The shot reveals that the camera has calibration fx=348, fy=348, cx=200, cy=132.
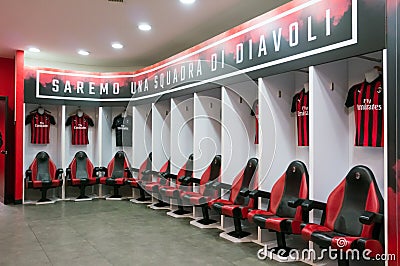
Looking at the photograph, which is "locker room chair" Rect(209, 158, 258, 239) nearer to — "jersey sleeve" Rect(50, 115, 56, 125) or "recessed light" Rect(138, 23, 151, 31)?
"recessed light" Rect(138, 23, 151, 31)

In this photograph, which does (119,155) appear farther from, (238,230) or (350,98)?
(350,98)

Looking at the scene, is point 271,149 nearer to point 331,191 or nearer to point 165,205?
point 331,191

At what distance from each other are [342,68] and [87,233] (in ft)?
12.6

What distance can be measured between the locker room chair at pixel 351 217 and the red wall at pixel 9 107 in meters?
6.10

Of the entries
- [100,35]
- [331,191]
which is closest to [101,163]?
[100,35]

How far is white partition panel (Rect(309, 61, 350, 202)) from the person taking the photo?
354cm

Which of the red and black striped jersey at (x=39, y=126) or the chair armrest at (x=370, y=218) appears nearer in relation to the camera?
the chair armrest at (x=370, y=218)

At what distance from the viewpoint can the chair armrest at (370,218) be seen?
9.25 ft

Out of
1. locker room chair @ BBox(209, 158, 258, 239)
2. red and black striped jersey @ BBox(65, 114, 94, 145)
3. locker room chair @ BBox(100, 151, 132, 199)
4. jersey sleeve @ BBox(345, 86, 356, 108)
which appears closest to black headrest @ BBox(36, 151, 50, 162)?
red and black striped jersey @ BBox(65, 114, 94, 145)

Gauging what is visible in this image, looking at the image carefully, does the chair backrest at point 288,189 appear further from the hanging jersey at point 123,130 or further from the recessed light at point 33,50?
the recessed light at point 33,50

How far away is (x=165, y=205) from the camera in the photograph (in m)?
6.58

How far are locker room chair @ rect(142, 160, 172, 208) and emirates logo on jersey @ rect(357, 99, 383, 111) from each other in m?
3.66

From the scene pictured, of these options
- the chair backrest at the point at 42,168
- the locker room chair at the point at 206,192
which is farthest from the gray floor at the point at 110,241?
the chair backrest at the point at 42,168

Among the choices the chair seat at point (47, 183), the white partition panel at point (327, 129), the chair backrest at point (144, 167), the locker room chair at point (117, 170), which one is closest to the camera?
the white partition panel at point (327, 129)
